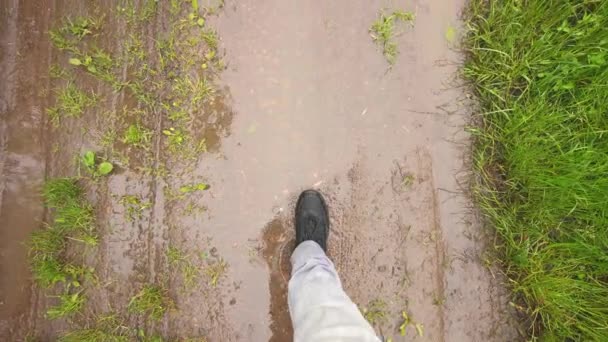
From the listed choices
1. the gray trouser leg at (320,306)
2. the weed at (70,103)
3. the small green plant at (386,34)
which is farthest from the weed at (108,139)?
the small green plant at (386,34)

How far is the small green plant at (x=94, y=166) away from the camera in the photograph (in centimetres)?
222

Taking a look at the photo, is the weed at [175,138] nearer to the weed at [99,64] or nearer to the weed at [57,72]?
the weed at [99,64]

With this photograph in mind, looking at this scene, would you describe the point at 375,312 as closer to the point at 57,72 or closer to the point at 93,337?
the point at 93,337

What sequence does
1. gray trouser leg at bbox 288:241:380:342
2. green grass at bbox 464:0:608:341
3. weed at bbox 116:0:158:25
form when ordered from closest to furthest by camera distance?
1. gray trouser leg at bbox 288:241:380:342
2. green grass at bbox 464:0:608:341
3. weed at bbox 116:0:158:25

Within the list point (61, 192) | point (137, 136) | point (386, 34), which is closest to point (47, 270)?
point (61, 192)

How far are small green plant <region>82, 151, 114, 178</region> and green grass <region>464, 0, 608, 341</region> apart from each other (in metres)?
1.98

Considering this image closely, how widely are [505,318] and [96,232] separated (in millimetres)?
2232

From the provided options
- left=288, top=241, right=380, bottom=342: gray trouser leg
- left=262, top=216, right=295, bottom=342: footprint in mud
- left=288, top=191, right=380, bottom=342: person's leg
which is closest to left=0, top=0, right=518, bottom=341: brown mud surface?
left=262, top=216, right=295, bottom=342: footprint in mud

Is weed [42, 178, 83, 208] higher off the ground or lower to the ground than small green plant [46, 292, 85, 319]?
higher

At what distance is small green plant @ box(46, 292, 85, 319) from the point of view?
A: 7.13 feet

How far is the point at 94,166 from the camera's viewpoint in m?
2.24

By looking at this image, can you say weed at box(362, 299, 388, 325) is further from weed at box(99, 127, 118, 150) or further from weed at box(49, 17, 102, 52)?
weed at box(49, 17, 102, 52)

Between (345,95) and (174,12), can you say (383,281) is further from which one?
(174,12)

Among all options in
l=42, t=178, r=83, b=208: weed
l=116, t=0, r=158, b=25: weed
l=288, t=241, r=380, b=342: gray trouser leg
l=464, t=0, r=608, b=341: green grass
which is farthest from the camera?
l=116, t=0, r=158, b=25: weed
